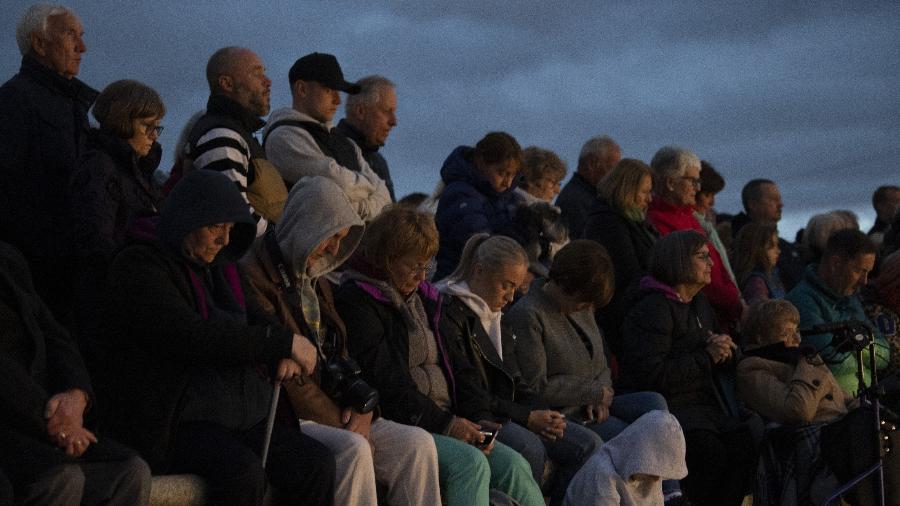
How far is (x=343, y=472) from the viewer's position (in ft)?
18.9

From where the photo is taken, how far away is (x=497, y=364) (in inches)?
290

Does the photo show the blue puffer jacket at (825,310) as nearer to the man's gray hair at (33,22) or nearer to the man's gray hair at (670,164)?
the man's gray hair at (670,164)

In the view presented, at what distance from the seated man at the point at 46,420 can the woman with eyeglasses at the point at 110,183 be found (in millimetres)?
689

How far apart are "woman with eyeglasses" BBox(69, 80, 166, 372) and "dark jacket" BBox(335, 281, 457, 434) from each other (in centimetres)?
104

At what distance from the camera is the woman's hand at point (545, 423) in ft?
23.9

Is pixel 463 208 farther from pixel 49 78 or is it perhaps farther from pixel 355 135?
pixel 49 78

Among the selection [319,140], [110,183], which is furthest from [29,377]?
[319,140]

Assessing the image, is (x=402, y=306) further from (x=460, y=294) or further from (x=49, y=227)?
(x=49, y=227)

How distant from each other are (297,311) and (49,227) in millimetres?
1280

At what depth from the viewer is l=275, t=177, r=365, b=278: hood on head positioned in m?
6.24

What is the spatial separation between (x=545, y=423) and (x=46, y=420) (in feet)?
9.87

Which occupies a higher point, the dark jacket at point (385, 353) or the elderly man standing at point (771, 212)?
the elderly man standing at point (771, 212)

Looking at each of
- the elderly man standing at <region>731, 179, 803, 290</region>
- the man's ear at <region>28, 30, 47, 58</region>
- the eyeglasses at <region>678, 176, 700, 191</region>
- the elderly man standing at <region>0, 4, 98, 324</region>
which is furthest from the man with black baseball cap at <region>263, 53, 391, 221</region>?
the elderly man standing at <region>731, 179, 803, 290</region>

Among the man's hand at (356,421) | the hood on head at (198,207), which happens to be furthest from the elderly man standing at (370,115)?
the hood on head at (198,207)
